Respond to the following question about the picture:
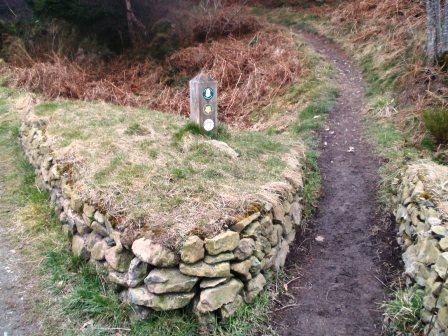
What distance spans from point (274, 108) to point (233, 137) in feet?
12.8

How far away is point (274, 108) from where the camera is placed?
9961 millimetres

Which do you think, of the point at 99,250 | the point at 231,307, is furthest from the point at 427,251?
the point at 99,250

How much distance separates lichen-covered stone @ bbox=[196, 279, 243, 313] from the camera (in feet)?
11.8

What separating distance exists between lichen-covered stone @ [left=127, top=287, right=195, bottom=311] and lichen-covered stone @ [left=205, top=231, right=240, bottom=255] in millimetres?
411

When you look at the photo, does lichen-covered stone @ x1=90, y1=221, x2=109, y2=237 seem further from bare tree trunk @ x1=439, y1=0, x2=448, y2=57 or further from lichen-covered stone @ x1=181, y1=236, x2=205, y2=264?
bare tree trunk @ x1=439, y1=0, x2=448, y2=57

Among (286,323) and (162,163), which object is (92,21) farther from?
(286,323)

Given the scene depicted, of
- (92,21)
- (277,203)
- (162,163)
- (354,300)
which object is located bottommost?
(354,300)

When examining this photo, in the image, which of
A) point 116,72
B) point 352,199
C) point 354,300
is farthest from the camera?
point 116,72

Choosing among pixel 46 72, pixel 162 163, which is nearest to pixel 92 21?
pixel 46 72

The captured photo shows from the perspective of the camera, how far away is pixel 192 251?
361cm

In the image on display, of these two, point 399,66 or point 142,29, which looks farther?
point 142,29

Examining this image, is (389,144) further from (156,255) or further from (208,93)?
(156,255)

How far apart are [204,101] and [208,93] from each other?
118 mm

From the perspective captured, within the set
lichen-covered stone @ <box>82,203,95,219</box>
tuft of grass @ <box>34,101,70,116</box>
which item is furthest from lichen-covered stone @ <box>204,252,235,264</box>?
tuft of grass @ <box>34,101,70,116</box>
